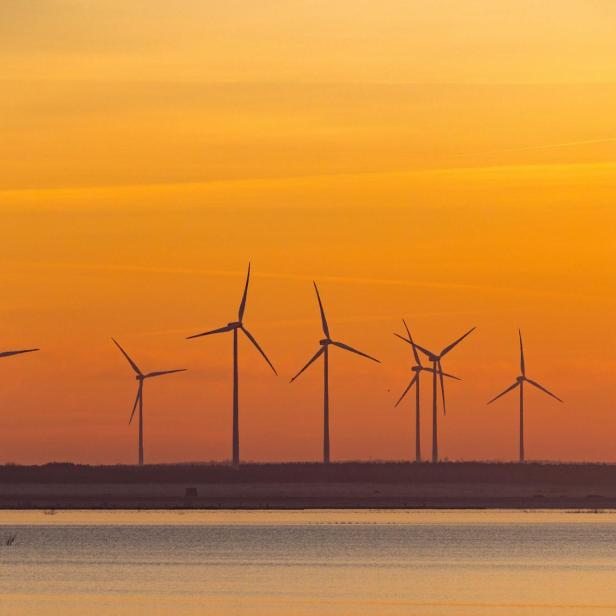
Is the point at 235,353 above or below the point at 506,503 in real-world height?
above

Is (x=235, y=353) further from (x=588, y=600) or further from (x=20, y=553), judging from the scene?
(x=588, y=600)

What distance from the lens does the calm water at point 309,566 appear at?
8750cm

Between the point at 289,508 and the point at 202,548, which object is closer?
the point at 202,548

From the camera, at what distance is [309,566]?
357ft

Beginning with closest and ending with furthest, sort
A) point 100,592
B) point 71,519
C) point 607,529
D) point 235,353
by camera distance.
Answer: point 100,592
point 607,529
point 71,519
point 235,353

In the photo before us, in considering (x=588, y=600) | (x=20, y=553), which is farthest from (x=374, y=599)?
(x=20, y=553)

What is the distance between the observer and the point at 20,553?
4680 inches

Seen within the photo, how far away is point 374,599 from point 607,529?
61.8m

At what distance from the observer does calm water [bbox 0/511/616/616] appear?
87500mm

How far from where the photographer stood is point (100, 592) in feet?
306

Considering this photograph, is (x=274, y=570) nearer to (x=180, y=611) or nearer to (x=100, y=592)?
(x=100, y=592)

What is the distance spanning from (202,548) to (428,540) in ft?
52.3

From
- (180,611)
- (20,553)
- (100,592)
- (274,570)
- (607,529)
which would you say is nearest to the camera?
(180,611)

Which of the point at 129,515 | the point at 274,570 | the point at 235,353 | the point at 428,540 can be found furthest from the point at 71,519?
the point at 274,570
